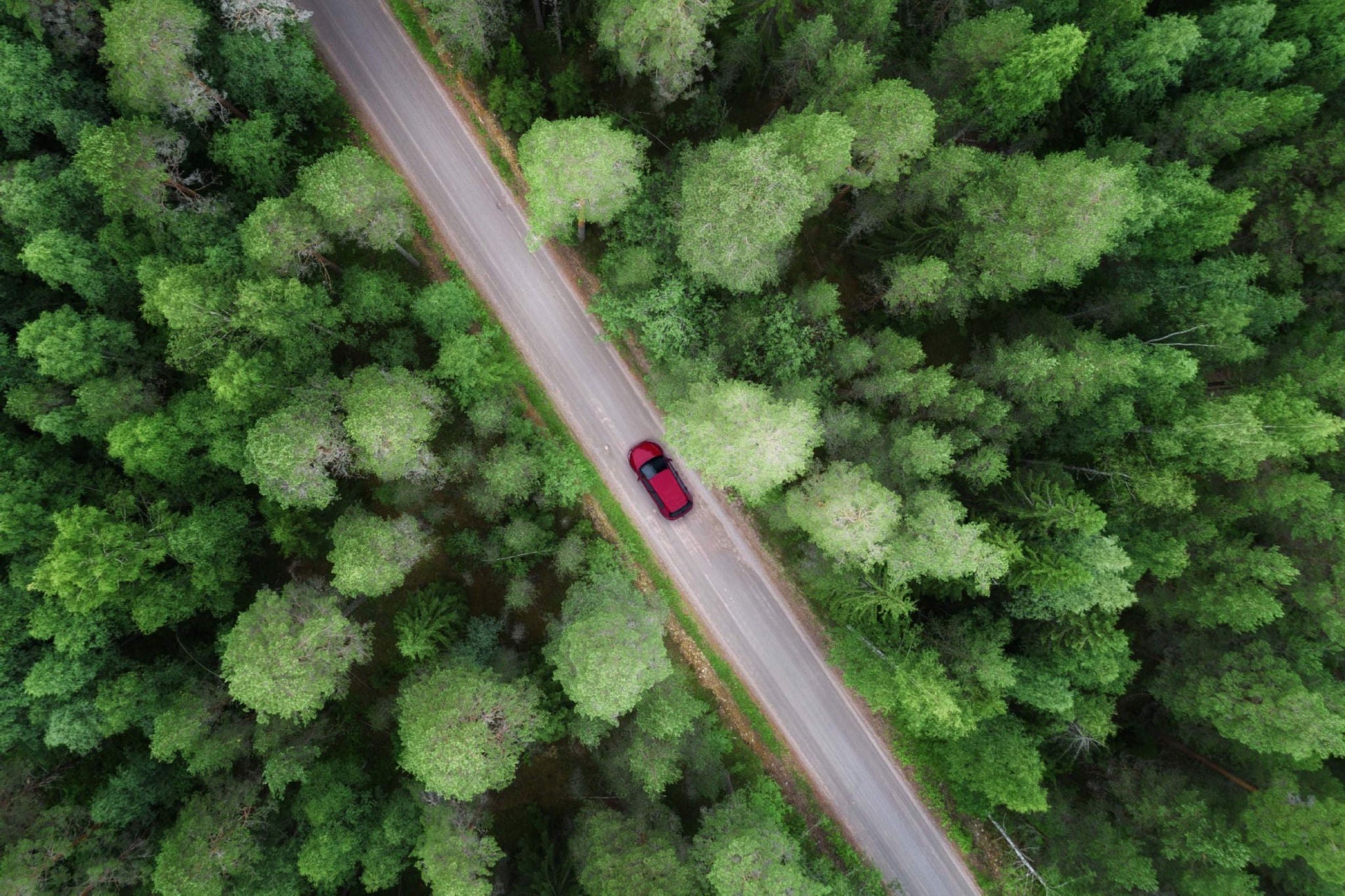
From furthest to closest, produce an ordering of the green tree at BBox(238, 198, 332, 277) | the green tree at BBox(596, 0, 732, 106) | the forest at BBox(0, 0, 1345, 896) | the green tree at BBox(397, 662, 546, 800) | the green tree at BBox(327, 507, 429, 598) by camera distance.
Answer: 1. the green tree at BBox(238, 198, 332, 277)
2. the green tree at BBox(327, 507, 429, 598)
3. the forest at BBox(0, 0, 1345, 896)
4. the green tree at BBox(397, 662, 546, 800)
5. the green tree at BBox(596, 0, 732, 106)

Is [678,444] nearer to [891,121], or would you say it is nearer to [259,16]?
[891,121]

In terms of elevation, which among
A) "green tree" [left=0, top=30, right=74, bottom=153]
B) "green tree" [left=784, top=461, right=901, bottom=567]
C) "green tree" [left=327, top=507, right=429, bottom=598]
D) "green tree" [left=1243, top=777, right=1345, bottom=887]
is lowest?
"green tree" [left=1243, top=777, right=1345, bottom=887]

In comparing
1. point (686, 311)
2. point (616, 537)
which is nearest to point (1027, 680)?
point (616, 537)

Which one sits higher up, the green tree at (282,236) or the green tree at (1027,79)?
the green tree at (282,236)

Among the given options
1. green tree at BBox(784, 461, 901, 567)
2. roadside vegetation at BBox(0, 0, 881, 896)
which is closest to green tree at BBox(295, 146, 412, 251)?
roadside vegetation at BBox(0, 0, 881, 896)

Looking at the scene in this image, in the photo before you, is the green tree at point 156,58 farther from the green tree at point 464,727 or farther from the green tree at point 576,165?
the green tree at point 464,727

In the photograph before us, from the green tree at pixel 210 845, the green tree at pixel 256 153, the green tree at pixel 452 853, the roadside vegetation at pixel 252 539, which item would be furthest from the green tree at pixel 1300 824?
the green tree at pixel 256 153

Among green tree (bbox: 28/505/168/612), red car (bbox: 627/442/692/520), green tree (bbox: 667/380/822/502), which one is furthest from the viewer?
red car (bbox: 627/442/692/520)

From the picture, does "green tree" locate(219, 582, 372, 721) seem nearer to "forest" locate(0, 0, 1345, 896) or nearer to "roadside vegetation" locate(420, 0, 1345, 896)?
"forest" locate(0, 0, 1345, 896)
